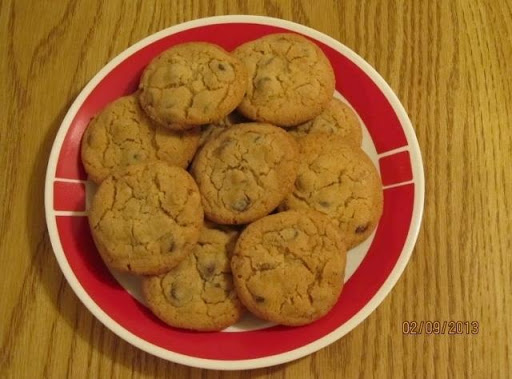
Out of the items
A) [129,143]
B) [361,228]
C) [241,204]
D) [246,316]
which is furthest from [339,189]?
[129,143]

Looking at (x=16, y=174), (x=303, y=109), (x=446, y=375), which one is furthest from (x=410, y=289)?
(x=16, y=174)

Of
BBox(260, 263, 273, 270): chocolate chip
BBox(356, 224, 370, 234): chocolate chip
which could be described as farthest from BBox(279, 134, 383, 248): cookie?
BBox(260, 263, 273, 270): chocolate chip

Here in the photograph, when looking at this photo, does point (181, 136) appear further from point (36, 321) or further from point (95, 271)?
point (36, 321)

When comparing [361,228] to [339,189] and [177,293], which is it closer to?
[339,189]

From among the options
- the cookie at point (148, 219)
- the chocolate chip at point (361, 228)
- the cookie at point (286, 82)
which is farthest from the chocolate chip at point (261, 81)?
the chocolate chip at point (361, 228)
